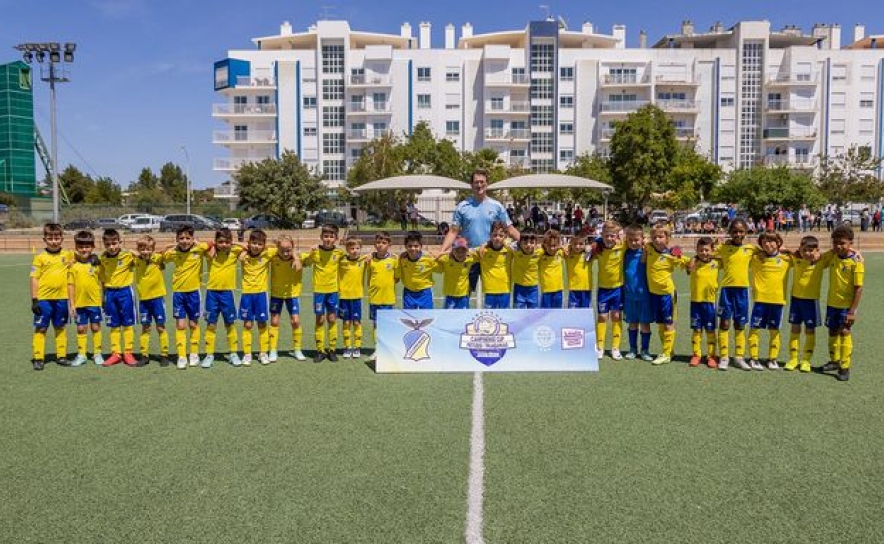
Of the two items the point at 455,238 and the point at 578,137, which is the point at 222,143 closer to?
the point at 578,137

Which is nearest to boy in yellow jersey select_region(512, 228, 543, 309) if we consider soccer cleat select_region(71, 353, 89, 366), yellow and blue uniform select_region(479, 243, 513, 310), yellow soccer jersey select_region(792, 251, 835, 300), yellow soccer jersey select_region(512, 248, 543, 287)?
yellow soccer jersey select_region(512, 248, 543, 287)

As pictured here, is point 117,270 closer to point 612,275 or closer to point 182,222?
point 612,275

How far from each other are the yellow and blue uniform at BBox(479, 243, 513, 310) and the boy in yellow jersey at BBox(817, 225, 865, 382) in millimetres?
3706

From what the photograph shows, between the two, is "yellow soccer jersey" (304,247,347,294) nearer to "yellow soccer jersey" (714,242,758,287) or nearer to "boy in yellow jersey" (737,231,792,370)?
"yellow soccer jersey" (714,242,758,287)

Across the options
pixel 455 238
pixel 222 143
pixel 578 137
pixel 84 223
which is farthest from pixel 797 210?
pixel 222 143

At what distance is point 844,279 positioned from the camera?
777 centimetres

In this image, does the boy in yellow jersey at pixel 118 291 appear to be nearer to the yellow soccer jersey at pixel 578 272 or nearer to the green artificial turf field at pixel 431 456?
the green artificial turf field at pixel 431 456

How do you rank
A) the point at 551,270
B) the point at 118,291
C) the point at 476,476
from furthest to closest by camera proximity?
the point at 551,270
the point at 118,291
the point at 476,476

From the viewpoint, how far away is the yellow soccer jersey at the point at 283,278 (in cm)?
849

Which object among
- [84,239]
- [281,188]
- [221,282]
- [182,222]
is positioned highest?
[281,188]

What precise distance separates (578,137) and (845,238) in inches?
2648

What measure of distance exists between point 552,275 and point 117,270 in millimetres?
5345

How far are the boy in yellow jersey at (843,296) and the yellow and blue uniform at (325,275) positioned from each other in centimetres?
572

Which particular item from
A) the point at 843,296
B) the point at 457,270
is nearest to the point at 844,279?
the point at 843,296
